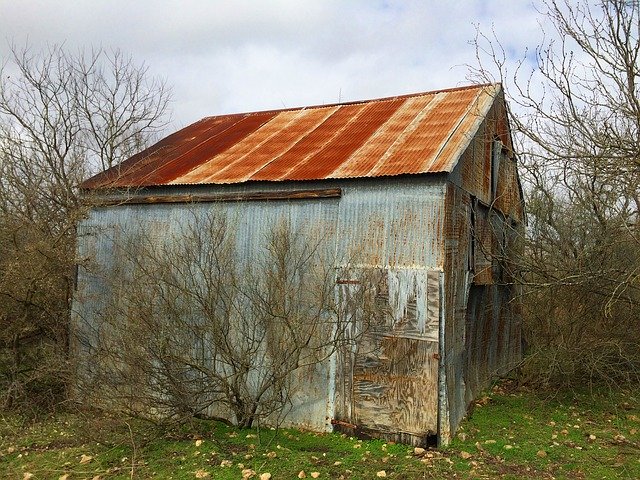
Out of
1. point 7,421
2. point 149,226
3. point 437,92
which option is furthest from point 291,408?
point 437,92

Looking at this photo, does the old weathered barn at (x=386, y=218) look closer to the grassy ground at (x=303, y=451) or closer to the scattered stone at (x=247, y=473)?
the grassy ground at (x=303, y=451)

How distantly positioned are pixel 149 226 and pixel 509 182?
311 inches

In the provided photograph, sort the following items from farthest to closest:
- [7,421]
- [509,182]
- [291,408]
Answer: [509,182], [7,421], [291,408]

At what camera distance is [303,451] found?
282 inches

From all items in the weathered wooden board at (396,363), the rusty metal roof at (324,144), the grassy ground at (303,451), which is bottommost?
the grassy ground at (303,451)

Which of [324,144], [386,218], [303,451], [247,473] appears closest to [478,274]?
[386,218]

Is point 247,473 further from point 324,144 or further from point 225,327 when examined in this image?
point 324,144

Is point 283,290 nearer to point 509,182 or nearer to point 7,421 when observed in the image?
point 7,421

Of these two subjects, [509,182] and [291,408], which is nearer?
[291,408]

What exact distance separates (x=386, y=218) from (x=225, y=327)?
2874 millimetres

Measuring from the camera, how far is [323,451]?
23.7ft

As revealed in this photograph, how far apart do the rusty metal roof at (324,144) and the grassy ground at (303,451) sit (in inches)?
152

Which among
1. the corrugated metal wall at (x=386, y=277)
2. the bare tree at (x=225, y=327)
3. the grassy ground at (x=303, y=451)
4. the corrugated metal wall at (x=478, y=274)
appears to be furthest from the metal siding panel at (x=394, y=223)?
the grassy ground at (x=303, y=451)

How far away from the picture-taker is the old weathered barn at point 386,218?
7629 mm
